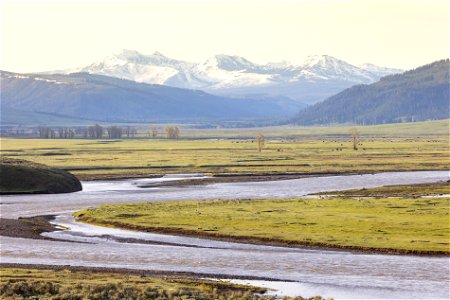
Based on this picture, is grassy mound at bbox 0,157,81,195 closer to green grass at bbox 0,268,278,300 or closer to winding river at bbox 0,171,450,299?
winding river at bbox 0,171,450,299

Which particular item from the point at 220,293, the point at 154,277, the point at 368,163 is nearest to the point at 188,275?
the point at 154,277

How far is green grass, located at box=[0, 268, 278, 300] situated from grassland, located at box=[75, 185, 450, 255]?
1769 cm

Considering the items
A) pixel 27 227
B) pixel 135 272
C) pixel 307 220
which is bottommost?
pixel 135 272

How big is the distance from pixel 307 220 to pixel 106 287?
3527 cm

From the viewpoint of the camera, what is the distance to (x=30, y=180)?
403ft

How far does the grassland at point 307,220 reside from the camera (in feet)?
228

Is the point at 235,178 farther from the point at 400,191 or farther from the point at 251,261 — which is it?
the point at 251,261

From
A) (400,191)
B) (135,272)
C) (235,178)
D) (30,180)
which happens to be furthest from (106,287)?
(235,178)

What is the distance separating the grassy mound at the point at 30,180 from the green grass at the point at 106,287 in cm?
6610

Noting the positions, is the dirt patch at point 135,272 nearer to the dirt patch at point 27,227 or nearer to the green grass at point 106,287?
the green grass at point 106,287

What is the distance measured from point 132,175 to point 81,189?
1053 inches

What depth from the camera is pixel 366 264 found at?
6022 cm

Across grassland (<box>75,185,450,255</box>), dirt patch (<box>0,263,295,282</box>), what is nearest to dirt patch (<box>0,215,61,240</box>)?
grassland (<box>75,185,450,255</box>)

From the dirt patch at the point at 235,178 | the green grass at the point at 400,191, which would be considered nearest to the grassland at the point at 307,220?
the green grass at the point at 400,191
